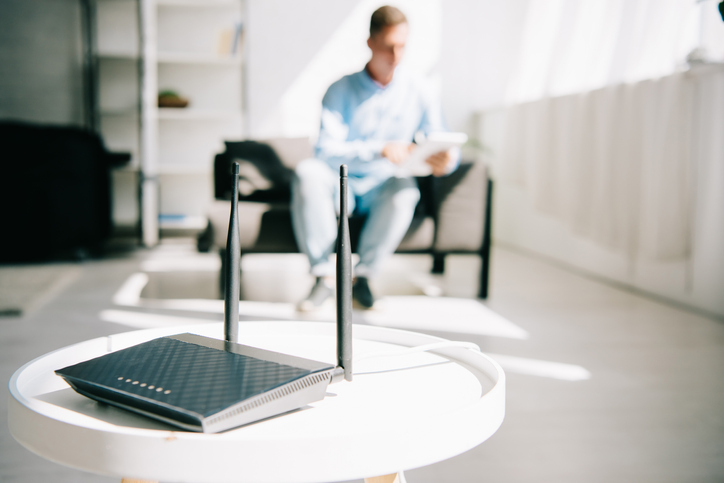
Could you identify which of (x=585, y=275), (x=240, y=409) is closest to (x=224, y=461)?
(x=240, y=409)

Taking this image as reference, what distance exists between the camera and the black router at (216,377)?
408 millimetres

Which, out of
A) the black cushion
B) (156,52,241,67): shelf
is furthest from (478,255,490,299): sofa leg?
(156,52,241,67): shelf

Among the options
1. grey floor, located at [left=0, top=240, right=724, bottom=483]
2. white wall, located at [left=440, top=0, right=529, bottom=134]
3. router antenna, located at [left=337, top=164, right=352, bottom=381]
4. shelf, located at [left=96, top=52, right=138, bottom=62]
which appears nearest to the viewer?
router antenna, located at [left=337, top=164, right=352, bottom=381]

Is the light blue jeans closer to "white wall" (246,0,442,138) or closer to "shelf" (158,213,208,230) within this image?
"shelf" (158,213,208,230)

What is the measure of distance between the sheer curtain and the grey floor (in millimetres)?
301

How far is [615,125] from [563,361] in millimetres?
1211

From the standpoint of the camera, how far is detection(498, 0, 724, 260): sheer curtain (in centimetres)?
201

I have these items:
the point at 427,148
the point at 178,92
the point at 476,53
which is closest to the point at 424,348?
the point at 427,148

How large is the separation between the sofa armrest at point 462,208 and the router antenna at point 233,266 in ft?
5.30

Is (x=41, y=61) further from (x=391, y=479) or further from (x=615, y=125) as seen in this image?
(x=391, y=479)

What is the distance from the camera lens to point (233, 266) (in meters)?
0.56

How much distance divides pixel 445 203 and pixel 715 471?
4.34 ft

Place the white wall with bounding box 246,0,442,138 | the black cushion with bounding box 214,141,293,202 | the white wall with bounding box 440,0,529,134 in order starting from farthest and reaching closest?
the white wall with bounding box 440,0,529,134
the white wall with bounding box 246,0,442,138
the black cushion with bounding box 214,141,293,202

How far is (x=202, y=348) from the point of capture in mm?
528
